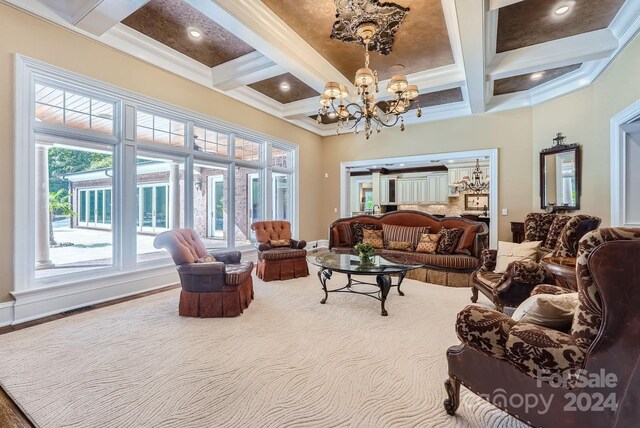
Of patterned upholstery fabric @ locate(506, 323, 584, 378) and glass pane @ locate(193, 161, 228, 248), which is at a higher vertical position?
glass pane @ locate(193, 161, 228, 248)

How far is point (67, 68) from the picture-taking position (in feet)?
10.8

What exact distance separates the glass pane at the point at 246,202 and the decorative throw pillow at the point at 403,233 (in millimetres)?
2713

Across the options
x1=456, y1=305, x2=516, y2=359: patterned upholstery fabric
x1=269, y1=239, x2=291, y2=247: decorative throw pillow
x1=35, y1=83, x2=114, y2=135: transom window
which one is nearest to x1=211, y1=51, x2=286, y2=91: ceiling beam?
x1=35, y1=83, x2=114, y2=135: transom window

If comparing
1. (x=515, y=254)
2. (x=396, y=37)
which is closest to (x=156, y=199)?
(x=396, y=37)

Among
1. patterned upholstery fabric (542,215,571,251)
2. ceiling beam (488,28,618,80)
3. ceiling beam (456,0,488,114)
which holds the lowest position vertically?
patterned upholstery fabric (542,215,571,251)

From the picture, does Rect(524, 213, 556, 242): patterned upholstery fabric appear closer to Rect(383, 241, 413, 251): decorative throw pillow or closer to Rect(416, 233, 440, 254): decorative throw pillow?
Rect(416, 233, 440, 254): decorative throw pillow

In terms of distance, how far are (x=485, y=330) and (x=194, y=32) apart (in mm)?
4405

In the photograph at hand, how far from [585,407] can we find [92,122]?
16.6 ft

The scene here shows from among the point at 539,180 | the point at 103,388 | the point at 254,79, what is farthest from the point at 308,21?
the point at 539,180

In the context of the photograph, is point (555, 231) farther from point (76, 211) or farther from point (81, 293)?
point (76, 211)

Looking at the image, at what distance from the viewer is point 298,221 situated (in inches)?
277

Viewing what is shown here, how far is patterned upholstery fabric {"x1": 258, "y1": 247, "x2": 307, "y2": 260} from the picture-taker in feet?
15.3

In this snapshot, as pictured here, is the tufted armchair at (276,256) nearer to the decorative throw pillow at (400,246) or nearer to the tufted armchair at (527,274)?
the decorative throw pillow at (400,246)

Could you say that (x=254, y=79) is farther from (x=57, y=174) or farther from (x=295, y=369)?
(x=295, y=369)
